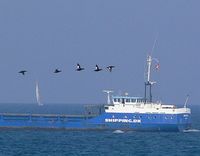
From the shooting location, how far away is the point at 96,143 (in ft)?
298

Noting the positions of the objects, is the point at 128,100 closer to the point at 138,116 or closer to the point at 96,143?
the point at 138,116

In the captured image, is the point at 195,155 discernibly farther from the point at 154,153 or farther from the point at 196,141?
the point at 196,141

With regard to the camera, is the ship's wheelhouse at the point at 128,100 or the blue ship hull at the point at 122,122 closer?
the blue ship hull at the point at 122,122

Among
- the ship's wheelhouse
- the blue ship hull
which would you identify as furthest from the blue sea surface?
the ship's wheelhouse

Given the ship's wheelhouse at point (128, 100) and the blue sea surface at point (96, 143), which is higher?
the ship's wheelhouse at point (128, 100)

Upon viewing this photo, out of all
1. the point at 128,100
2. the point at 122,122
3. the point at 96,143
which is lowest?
the point at 96,143

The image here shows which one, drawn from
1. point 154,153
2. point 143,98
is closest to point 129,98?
point 143,98

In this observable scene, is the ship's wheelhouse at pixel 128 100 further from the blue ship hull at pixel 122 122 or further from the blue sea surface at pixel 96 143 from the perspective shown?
the blue sea surface at pixel 96 143

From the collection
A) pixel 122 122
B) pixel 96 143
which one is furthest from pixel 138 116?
pixel 96 143

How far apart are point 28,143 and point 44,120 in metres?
19.2

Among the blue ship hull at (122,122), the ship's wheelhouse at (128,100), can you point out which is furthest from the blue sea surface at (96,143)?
the ship's wheelhouse at (128,100)

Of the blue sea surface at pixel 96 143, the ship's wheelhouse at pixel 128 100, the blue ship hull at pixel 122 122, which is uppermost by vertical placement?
the ship's wheelhouse at pixel 128 100

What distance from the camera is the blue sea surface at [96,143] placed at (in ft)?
269

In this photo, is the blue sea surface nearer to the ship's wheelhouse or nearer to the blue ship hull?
the blue ship hull
